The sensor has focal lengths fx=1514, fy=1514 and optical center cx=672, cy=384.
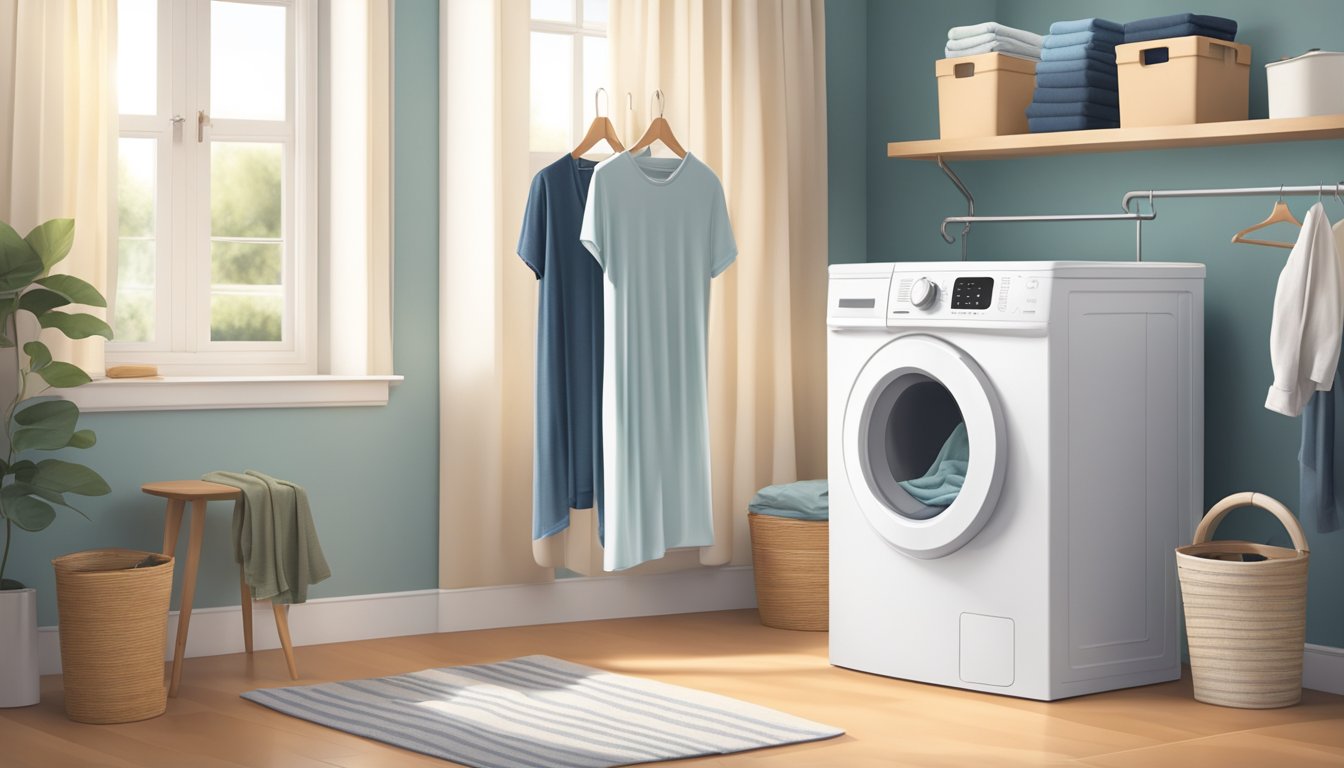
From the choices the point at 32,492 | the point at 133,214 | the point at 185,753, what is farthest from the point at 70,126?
the point at 185,753

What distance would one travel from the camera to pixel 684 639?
165 inches

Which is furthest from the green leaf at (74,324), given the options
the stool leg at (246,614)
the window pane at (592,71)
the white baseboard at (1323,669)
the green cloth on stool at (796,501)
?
the white baseboard at (1323,669)

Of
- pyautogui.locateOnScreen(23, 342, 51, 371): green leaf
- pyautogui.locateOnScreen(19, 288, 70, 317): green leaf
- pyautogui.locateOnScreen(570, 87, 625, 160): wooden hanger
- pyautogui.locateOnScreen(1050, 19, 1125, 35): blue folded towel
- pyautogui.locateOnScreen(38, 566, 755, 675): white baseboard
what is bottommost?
pyautogui.locateOnScreen(38, 566, 755, 675): white baseboard

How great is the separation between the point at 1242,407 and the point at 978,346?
0.79m

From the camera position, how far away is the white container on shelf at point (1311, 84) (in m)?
3.48

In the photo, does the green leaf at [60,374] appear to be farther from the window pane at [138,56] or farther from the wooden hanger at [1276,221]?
the wooden hanger at [1276,221]

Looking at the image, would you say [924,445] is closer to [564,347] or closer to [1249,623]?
[1249,623]

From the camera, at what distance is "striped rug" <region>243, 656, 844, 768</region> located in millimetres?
3008

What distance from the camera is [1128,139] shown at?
3828 mm

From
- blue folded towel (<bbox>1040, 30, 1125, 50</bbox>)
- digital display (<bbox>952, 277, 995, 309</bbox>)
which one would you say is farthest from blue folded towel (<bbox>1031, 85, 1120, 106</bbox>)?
digital display (<bbox>952, 277, 995, 309</bbox>)

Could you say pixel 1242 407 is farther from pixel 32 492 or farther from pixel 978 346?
pixel 32 492

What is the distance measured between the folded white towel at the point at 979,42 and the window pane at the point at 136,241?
220 centimetres

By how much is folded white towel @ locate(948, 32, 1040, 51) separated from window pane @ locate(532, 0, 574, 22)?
112cm

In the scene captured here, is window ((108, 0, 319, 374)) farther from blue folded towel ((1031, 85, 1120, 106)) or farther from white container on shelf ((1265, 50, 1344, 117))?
white container on shelf ((1265, 50, 1344, 117))
